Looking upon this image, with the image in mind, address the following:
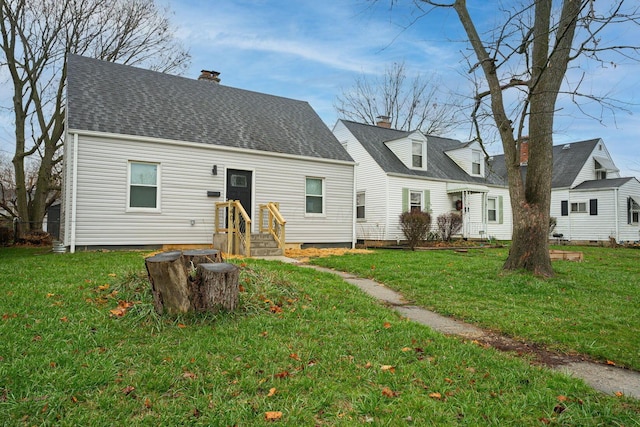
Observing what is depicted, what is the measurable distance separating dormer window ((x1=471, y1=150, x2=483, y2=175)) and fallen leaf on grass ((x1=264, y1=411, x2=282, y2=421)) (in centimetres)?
2107

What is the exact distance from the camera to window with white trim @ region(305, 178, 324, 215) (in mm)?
14279

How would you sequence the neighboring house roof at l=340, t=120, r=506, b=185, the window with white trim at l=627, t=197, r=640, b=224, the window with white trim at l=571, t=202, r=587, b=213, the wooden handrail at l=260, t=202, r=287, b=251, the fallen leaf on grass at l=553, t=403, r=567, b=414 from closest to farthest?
the fallen leaf on grass at l=553, t=403, r=567, b=414
the wooden handrail at l=260, t=202, r=287, b=251
the neighboring house roof at l=340, t=120, r=506, b=185
the window with white trim at l=627, t=197, r=640, b=224
the window with white trim at l=571, t=202, r=587, b=213

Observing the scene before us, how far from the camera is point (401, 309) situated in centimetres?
541

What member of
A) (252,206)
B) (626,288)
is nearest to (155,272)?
(626,288)

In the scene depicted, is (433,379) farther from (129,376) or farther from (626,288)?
(626,288)

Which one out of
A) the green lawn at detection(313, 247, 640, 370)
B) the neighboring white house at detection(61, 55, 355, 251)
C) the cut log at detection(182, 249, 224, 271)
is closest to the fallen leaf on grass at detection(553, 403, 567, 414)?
the green lawn at detection(313, 247, 640, 370)

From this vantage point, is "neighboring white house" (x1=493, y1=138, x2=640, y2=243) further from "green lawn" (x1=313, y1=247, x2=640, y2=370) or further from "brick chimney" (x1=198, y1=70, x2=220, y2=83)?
"brick chimney" (x1=198, y1=70, x2=220, y2=83)

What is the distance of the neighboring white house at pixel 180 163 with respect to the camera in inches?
432

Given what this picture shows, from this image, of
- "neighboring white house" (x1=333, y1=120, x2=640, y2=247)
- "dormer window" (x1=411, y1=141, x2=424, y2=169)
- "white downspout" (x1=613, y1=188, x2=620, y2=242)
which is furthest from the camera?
"white downspout" (x1=613, y1=188, x2=620, y2=242)

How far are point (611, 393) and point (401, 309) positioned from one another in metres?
2.71

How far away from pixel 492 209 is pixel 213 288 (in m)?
20.1

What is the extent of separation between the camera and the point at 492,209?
854 inches

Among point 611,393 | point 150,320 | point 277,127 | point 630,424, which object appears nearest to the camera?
point 630,424

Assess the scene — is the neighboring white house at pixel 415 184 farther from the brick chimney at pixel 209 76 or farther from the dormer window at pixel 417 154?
the brick chimney at pixel 209 76
